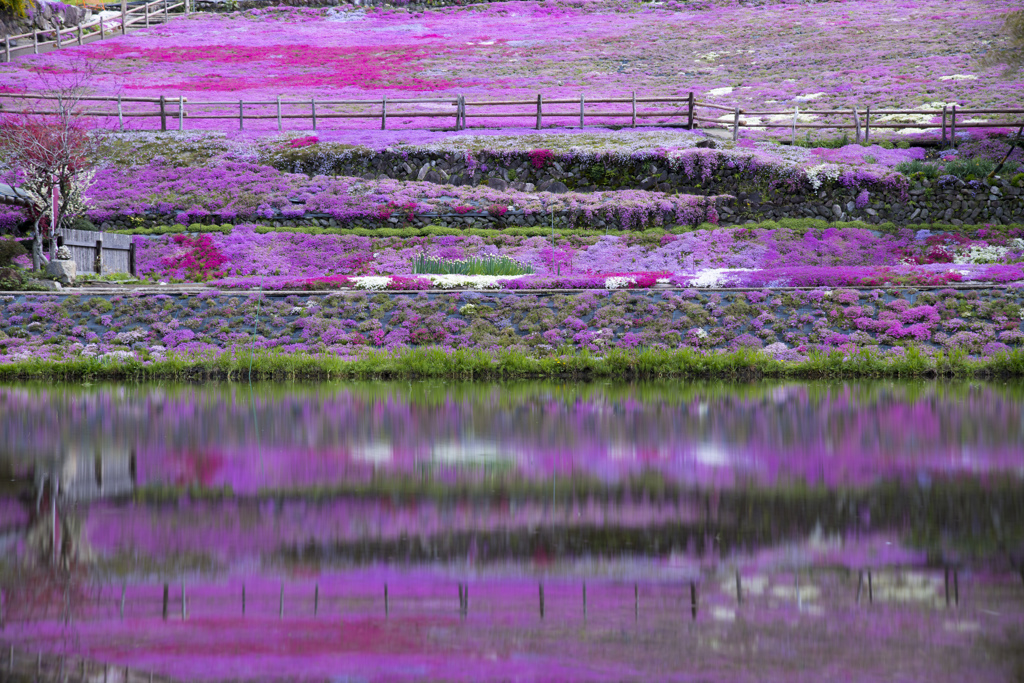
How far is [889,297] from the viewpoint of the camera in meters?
20.5

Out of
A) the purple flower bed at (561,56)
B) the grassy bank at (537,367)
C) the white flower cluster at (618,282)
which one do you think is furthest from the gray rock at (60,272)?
the purple flower bed at (561,56)

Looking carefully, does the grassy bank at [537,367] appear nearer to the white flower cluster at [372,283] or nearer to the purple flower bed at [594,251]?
the white flower cluster at [372,283]

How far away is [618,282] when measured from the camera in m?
21.7

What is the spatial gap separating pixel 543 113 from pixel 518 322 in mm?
24001

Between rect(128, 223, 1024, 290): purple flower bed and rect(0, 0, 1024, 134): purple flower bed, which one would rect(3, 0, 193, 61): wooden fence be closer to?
rect(0, 0, 1024, 134): purple flower bed

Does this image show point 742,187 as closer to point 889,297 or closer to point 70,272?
point 889,297

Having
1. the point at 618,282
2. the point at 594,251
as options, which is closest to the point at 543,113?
the point at 594,251

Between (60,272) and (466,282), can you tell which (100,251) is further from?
(466,282)

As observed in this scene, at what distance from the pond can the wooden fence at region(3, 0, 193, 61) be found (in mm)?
57360

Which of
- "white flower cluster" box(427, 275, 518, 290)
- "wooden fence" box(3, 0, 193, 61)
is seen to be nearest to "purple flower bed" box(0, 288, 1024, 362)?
"white flower cluster" box(427, 275, 518, 290)

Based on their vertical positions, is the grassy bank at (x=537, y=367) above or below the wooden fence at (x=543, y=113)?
below

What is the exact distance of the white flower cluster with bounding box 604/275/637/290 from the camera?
70.6 ft

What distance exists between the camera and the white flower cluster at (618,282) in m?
21.5

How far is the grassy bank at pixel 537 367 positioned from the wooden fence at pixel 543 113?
22.4 metres
